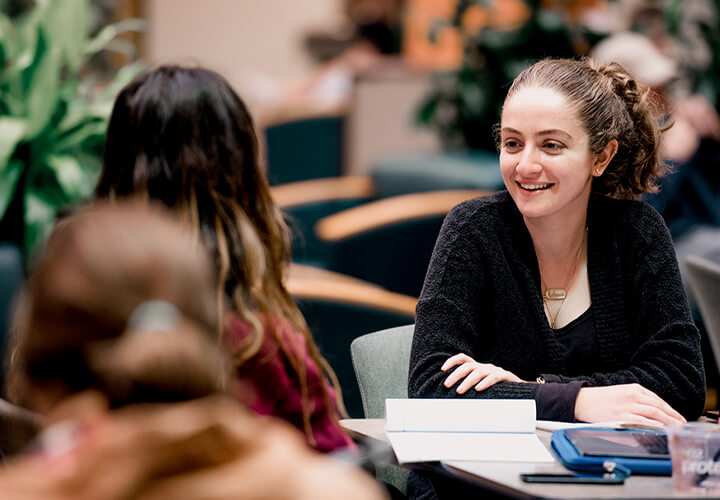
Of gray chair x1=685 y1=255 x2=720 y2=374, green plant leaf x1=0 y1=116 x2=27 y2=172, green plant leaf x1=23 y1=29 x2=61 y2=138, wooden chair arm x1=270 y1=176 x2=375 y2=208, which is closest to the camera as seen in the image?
gray chair x1=685 y1=255 x2=720 y2=374

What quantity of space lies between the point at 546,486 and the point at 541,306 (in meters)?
0.70

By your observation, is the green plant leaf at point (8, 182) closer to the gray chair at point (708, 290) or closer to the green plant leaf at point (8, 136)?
the green plant leaf at point (8, 136)

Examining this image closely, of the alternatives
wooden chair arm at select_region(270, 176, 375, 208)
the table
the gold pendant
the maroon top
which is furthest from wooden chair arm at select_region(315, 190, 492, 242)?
the table

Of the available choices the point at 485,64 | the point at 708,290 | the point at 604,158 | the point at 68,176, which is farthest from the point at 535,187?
the point at 485,64

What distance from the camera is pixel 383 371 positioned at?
1977mm

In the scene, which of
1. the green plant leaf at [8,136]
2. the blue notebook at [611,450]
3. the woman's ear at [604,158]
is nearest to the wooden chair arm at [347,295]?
the woman's ear at [604,158]

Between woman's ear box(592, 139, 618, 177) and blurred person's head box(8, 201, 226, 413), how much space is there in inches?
51.8

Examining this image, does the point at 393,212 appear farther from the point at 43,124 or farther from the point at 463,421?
the point at 463,421

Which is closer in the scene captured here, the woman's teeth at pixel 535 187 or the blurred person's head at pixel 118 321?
the blurred person's head at pixel 118 321

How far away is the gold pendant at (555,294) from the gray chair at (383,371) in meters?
0.28

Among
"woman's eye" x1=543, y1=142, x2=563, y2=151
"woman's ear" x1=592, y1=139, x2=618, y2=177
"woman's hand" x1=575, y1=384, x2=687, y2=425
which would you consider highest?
"woman's eye" x1=543, y1=142, x2=563, y2=151

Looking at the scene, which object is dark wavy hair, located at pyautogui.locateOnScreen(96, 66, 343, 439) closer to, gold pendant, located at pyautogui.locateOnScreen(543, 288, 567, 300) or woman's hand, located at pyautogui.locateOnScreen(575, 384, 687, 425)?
woman's hand, located at pyautogui.locateOnScreen(575, 384, 687, 425)

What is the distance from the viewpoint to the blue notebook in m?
1.40

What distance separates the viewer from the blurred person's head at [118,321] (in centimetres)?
87
